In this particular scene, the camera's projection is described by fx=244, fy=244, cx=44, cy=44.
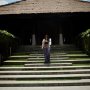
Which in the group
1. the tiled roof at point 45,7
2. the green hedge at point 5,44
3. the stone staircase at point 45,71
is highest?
the tiled roof at point 45,7

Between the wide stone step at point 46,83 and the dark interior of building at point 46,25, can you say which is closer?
the wide stone step at point 46,83

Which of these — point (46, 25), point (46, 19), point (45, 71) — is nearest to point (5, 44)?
point (45, 71)

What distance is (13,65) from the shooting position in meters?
13.1

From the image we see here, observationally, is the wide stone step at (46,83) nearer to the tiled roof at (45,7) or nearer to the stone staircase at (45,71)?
the stone staircase at (45,71)

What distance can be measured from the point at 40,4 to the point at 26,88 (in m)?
13.0

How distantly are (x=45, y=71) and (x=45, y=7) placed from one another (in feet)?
32.4

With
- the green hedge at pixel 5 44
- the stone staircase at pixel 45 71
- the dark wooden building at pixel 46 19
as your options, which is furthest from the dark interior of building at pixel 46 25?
the stone staircase at pixel 45 71

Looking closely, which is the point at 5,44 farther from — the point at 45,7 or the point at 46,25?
the point at 46,25

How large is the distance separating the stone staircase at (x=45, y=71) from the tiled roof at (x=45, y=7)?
16.1 feet

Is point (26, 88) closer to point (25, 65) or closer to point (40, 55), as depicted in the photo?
point (25, 65)

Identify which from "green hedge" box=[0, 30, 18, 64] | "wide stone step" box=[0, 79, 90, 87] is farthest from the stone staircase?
"green hedge" box=[0, 30, 18, 64]

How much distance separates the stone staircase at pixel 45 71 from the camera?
10.0 meters

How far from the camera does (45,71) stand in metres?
11.5

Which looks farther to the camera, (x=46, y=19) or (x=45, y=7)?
(x=46, y=19)
